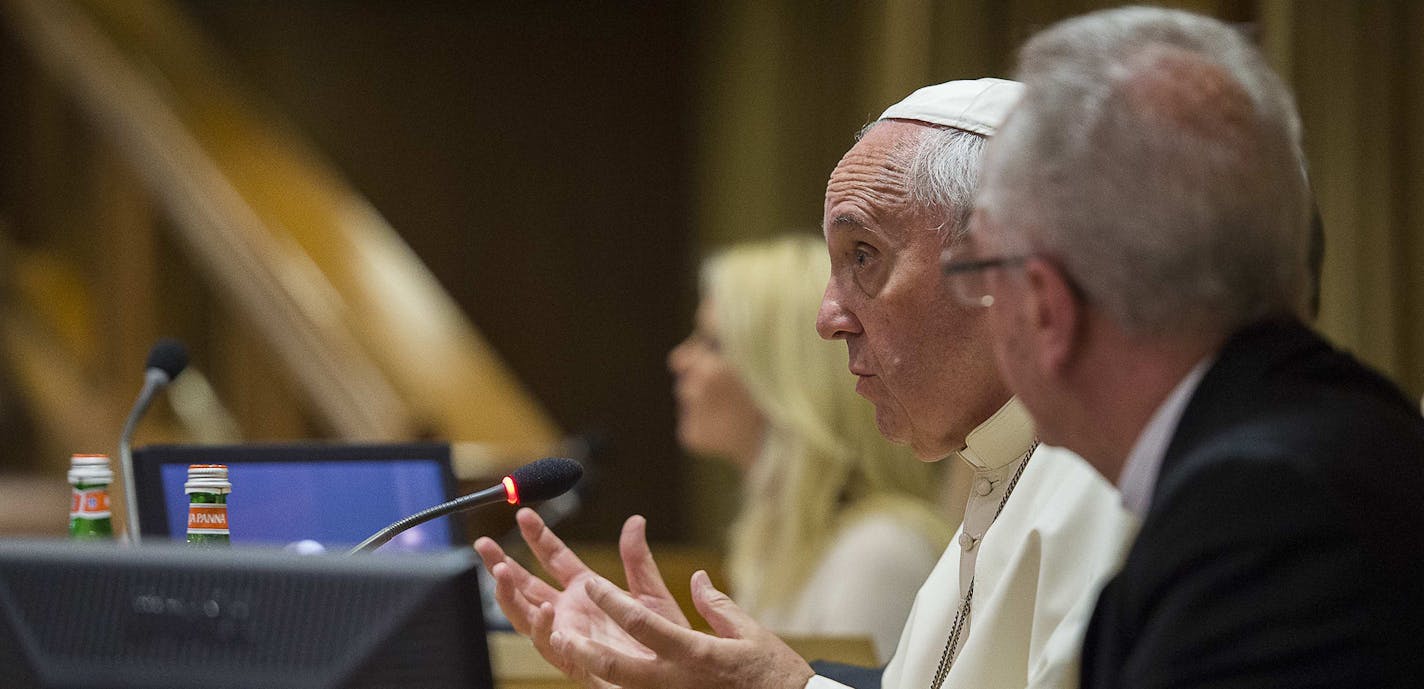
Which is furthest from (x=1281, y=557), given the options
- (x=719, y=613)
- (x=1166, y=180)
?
(x=719, y=613)

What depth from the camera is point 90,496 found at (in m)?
1.92

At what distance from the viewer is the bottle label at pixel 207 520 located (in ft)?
5.54

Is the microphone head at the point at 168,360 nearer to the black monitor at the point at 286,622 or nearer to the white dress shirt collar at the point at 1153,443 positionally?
the black monitor at the point at 286,622

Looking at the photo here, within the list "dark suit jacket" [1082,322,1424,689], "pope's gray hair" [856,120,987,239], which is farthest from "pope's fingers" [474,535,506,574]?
"dark suit jacket" [1082,322,1424,689]

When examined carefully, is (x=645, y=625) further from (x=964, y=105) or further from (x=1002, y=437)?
(x=964, y=105)

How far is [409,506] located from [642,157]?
5.75m

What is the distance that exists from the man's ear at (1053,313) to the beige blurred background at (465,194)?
7.27 feet

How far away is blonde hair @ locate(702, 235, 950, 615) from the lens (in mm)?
3670

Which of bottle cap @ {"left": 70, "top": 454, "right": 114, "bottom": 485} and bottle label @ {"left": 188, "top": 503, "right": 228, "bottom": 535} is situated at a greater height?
bottle label @ {"left": 188, "top": 503, "right": 228, "bottom": 535}

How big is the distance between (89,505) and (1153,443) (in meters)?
1.34

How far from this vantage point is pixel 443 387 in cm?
471

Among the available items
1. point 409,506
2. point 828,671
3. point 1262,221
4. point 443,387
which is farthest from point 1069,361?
point 443,387

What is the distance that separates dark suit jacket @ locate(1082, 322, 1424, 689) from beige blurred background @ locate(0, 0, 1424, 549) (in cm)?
226

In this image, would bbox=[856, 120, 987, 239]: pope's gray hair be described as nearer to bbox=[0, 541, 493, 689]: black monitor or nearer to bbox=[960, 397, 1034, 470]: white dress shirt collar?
bbox=[960, 397, 1034, 470]: white dress shirt collar
